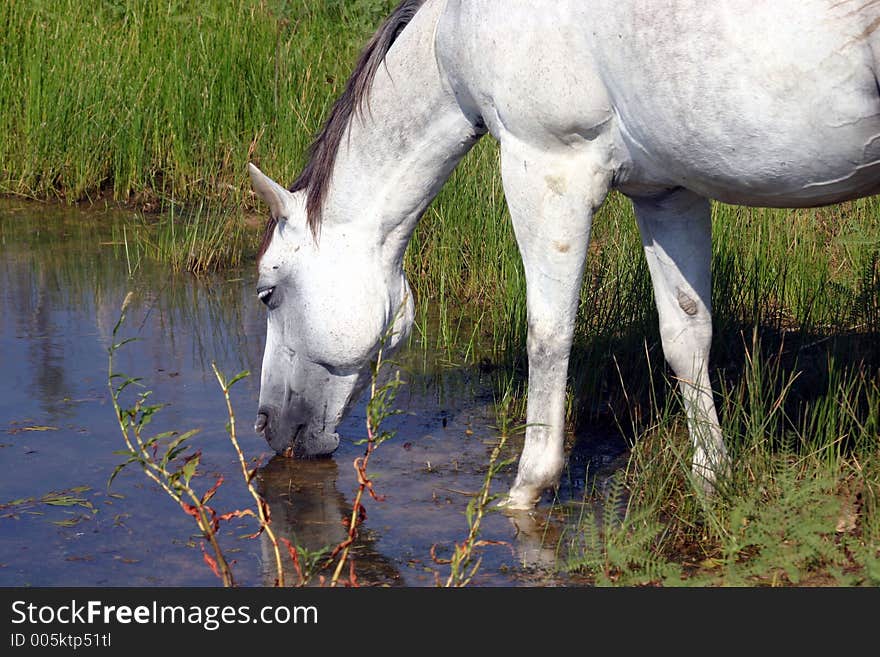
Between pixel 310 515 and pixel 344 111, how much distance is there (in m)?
1.33

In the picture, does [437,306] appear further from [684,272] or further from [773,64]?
[773,64]

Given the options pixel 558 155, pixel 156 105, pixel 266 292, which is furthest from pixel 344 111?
pixel 156 105

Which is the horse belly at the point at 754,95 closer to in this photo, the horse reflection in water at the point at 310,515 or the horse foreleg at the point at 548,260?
the horse foreleg at the point at 548,260

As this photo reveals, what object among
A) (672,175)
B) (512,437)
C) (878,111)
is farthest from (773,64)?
(512,437)

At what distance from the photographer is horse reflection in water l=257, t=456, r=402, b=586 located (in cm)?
371

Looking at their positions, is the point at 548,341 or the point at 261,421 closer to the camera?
the point at 548,341

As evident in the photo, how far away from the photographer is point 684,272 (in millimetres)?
4039

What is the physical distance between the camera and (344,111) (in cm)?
407

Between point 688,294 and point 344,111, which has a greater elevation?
point 344,111

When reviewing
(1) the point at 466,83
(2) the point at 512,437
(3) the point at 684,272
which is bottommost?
(2) the point at 512,437

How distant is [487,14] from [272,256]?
1099 mm

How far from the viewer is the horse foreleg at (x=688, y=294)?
3.94m

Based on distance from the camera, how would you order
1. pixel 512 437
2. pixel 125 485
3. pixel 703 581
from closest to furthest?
pixel 703 581 < pixel 125 485 < pixel 512 437

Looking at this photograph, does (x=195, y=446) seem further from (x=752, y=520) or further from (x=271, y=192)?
(x=752, y=520)
